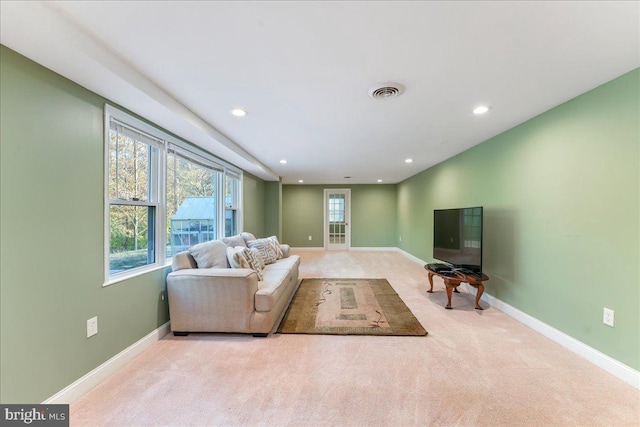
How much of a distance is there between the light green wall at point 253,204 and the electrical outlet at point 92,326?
10.6 ft

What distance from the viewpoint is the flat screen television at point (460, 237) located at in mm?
3078

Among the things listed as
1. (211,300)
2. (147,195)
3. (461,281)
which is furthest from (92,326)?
(461,281)

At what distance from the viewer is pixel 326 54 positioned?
1.59 m

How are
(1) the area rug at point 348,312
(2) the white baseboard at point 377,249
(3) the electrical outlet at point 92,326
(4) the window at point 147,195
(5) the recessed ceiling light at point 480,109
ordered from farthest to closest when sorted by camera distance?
(2) the white baseboard at point 377,249
(1) the area rug at point 348,312
(5) the recessed ceiling light at point 480,109
(4) the window at point 147,195
(3) the electrical outlet at point 92,326

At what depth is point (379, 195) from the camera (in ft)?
26.7

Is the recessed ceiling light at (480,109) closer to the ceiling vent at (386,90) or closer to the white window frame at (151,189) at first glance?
the ceiling vent at (386,90)

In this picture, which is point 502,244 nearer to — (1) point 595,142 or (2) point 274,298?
(1) point 595,142

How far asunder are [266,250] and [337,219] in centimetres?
437

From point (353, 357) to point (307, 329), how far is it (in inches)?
25.0

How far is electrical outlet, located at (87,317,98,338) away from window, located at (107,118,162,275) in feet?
1.20

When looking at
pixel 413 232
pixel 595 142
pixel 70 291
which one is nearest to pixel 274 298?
pixel 70 291

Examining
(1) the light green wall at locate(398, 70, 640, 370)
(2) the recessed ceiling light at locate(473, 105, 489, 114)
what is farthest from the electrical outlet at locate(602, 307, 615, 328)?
(2) the recessed ceiling light at locate(473, 105, 489, 114)

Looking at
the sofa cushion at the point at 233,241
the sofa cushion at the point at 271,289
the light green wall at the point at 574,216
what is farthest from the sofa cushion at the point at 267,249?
the light green wall at the point at 574,216

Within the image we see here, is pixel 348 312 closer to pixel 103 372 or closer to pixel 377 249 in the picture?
pixel 103 372
